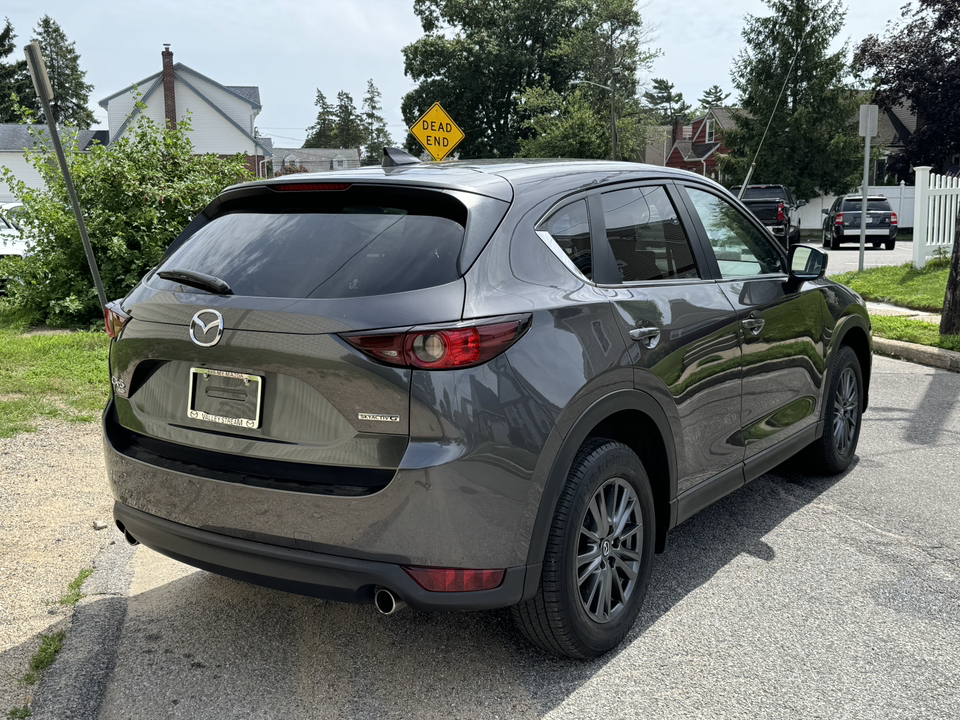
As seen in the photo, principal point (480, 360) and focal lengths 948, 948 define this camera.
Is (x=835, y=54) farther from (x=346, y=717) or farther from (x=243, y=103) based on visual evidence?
(x=346, y=717)

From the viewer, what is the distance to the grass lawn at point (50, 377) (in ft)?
22.4

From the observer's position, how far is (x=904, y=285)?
15.0 meters

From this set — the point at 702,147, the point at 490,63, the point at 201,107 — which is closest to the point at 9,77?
the point at 201,107

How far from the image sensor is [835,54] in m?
45.2

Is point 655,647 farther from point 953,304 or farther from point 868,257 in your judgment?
point 868,257

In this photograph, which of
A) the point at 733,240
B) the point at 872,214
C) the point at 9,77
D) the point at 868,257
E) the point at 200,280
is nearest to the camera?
the point at 200,280

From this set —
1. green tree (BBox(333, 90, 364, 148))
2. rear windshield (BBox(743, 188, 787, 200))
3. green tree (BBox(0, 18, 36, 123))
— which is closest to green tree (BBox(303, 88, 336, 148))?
green tree (BBox(333, 90, 364, 148))

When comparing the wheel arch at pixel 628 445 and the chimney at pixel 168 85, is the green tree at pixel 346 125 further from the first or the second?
the wheel arch at pixel 628 445

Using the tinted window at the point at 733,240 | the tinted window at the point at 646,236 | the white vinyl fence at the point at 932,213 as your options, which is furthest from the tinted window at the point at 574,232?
the white vinyl fence at the point at 932,213

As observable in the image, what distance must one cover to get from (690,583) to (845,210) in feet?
86.1

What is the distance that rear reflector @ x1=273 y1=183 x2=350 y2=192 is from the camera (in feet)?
10.7

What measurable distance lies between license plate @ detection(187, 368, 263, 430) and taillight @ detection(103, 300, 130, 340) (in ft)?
1.63

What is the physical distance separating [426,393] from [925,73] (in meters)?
45.3

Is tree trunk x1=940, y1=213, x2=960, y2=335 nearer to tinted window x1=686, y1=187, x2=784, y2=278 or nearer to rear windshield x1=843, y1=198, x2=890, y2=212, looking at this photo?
tinted window x1=686, y1=187, x2=784, y2=278
